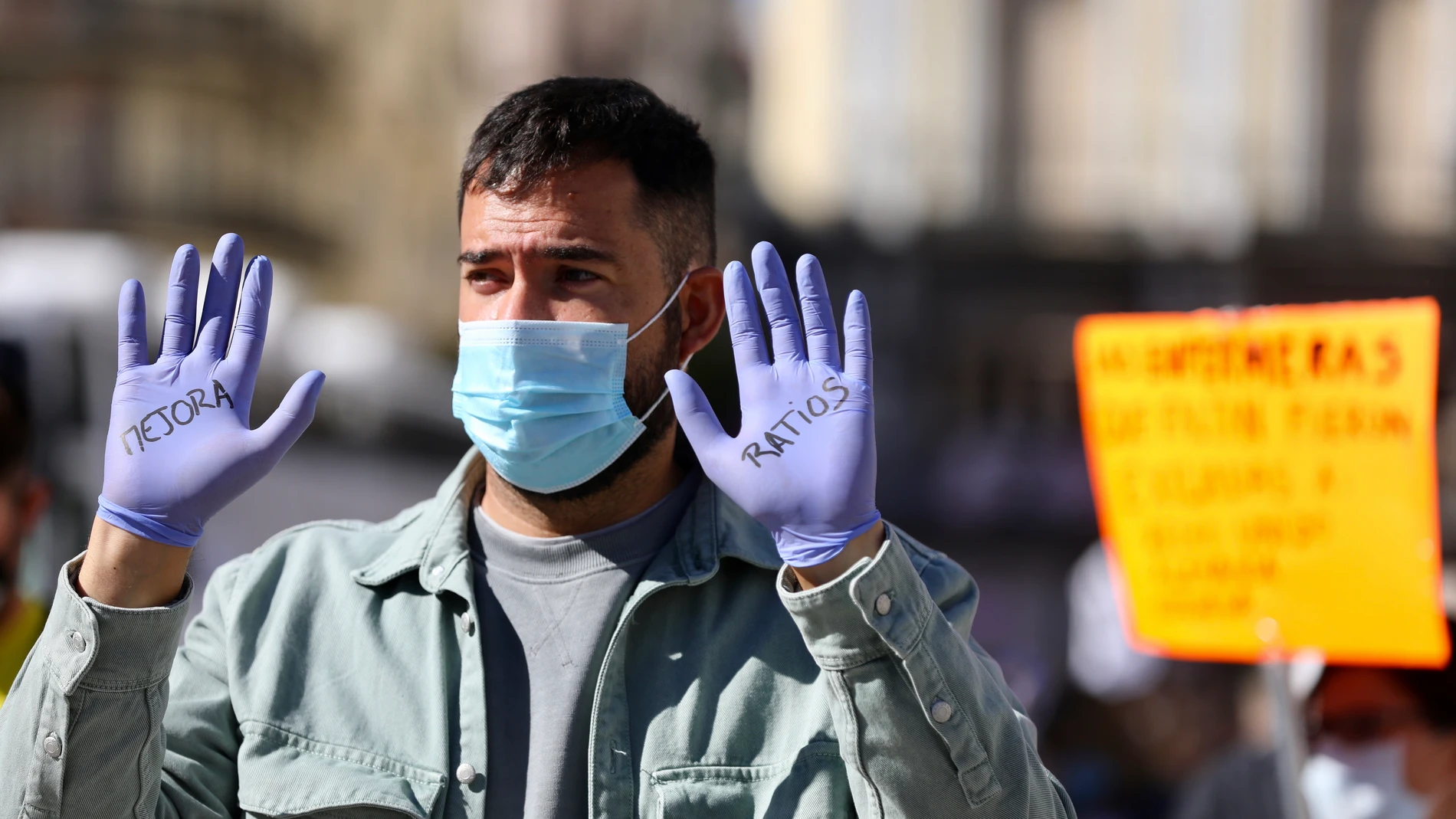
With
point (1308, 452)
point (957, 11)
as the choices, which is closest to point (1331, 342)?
point (1308, 452)

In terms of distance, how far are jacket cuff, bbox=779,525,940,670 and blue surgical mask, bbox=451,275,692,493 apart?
1.71ft

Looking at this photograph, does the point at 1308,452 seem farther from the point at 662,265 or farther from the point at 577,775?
the point at 577,775

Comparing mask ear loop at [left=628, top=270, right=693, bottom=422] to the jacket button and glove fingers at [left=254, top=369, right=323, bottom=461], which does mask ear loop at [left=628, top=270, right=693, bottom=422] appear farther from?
the jacket button

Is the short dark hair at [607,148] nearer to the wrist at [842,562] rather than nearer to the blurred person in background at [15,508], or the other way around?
the wrist at [842,562]

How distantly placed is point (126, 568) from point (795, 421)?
85 centimetres

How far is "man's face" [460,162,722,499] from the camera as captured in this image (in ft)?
7.41

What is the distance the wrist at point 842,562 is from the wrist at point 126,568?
78cm

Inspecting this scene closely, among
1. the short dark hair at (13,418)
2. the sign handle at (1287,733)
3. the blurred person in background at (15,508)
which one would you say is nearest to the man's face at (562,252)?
the blurred person in background at (15,508)

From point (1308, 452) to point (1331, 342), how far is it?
0.26 metres

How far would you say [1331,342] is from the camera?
352cm

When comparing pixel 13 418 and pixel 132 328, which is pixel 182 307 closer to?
pixel 132 328

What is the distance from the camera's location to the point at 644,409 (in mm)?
2381

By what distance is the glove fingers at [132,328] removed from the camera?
2037mm

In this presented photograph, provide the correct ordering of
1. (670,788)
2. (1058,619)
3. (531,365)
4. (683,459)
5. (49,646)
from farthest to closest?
(1058,619) < (683,459) < (531,365) < (670,788) < (49,646)
